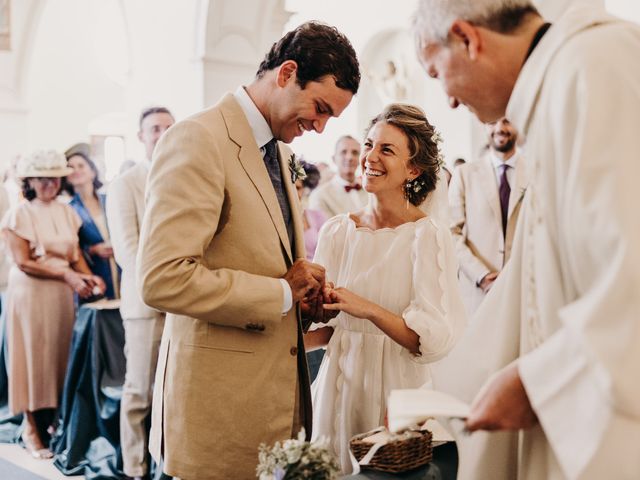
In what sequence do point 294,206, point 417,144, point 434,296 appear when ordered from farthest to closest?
point 417,144, point 434,296, point 294,206

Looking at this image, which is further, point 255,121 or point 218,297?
point 255,121

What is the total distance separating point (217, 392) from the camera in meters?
2.16

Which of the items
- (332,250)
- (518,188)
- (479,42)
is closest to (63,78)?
(518,188)

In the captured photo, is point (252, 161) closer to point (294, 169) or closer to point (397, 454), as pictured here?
point (294, 169)

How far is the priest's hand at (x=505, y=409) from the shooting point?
4.35 feet

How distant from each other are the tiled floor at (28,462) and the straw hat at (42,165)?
1957 millimetres

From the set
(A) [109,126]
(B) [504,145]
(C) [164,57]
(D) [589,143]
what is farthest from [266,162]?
(A) [109,126]

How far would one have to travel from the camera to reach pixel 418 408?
1329 mm

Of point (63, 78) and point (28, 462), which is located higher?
point (63, 78)

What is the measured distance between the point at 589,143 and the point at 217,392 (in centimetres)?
134

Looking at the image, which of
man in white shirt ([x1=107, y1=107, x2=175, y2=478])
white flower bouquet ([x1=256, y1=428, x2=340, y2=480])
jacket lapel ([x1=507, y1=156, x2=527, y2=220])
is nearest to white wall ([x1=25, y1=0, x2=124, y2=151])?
man in white shirt ([x1=107, y1=107, x2=175, y2=478])

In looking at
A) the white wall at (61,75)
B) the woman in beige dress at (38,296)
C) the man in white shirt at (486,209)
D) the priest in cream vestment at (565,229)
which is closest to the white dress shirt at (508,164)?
the man in white shirt at (486,209)

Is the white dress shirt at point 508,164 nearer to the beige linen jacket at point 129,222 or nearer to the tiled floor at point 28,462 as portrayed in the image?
the beige linen jacket at point 129,222

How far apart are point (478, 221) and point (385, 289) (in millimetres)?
2128
